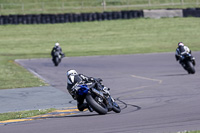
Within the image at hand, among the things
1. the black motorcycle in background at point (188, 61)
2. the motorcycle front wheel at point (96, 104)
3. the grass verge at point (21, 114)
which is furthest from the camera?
the black motorcycle in background at point (188, 61)

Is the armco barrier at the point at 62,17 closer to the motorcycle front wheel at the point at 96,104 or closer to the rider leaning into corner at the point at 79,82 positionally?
the rider leaning into corner at the point at 79,82

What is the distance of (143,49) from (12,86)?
2057 centimetres

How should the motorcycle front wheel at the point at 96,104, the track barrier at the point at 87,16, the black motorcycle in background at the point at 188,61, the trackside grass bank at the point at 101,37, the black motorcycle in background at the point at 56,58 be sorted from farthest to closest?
the track barrier at the point at 87,16
the trackside grass bank at the point at 101,37
the black motorcycle in background at the point at 56,58
the black motorcycle in background at the point at 188,61
the motorcycle front wheel at the point at 96,104

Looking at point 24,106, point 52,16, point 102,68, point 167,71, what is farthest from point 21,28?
point 24,106

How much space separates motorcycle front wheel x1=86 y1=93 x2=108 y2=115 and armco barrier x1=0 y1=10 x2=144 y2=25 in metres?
34.2

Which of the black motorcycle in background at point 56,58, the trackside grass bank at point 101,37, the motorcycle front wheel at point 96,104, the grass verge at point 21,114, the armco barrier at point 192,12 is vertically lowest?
the trackside grass bank at point 101,37

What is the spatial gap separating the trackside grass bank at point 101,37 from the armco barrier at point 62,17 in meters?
1.14

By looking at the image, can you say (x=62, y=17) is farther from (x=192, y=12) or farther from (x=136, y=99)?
(x=136, y=99)

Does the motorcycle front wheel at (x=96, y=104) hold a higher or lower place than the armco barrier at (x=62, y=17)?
higher

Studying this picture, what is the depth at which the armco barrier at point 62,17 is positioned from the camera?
148ft

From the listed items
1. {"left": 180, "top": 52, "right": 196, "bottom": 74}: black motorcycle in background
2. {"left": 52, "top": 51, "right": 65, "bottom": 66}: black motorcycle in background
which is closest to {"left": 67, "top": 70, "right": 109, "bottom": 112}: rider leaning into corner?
{"left": 180, "top": 52, "right": 196, "bottom": 74}: black motorcycle in background

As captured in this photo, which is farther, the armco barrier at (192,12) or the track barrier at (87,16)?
the armco barrier at (192,12)

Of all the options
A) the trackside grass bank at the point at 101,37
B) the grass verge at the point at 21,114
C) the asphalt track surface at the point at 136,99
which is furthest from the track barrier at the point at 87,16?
the grass verge at the point at 21,114

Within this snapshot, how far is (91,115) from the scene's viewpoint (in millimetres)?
12148
